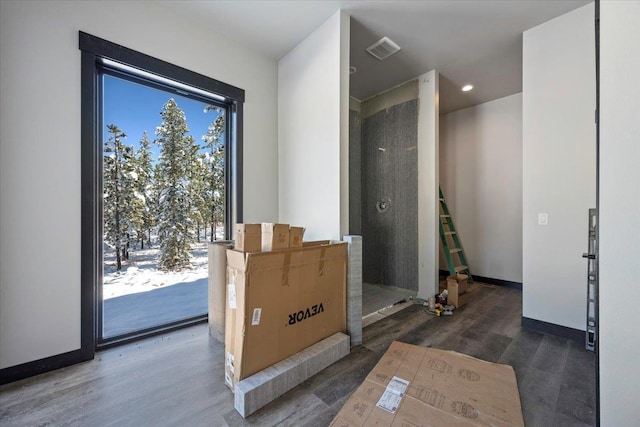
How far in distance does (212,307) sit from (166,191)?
123cm

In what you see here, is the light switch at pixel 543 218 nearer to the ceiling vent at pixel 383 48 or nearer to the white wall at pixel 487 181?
the white wall at pixel 487 181

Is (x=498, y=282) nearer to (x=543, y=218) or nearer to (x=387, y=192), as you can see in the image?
(x=543, y=218)

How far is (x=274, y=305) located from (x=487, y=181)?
4226 millimetres

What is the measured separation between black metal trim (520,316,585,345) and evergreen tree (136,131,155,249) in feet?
12.8

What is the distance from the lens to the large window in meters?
2.00

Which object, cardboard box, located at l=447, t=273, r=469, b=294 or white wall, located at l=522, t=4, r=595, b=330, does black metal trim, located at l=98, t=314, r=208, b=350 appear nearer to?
cardboard box, located at l=447, t=273, r=469, b=294

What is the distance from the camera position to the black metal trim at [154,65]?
76.8 inches

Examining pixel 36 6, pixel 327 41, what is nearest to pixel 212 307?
pixel 36 6

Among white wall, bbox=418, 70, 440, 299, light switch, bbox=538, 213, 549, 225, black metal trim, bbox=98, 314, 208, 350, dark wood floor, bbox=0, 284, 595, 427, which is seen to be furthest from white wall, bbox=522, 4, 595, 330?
black metal trim, bbox=98, 314, 208, 350

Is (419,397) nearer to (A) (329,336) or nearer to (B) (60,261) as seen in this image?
(A) (329,336)

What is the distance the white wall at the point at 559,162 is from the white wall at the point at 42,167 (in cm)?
390

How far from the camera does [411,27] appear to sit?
2.52 m

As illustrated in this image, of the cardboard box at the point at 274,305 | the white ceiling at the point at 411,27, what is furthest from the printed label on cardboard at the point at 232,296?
the white ceiling at the point at 411,27

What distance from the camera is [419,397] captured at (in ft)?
4.87
